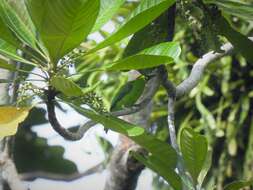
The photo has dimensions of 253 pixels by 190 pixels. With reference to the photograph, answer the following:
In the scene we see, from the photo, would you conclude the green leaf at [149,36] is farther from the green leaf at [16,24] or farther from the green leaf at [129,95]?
the green leaf at [16,24]

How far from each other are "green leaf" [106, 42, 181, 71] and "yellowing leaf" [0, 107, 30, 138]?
0.30 ft

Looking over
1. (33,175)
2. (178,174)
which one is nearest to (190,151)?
(178,174)

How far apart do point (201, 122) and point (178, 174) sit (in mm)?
1455

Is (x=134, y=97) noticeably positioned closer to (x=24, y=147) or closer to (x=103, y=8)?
(x=103, y=8)

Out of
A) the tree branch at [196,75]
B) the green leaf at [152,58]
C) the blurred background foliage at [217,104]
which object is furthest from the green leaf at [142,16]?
the blurred background foliage at [217,104]

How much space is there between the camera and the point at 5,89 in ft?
1.81

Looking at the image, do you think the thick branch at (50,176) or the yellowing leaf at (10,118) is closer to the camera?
the yellowing leaf at (10,118)

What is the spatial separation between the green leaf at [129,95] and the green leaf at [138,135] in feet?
0.32

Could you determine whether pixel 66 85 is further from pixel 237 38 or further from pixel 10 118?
pixel 237 38

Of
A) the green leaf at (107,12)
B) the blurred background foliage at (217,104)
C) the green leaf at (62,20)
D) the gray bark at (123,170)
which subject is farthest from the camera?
the blurred background foliage at (217,104)

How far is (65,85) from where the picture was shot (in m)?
0.43

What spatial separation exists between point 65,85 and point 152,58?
0.08 metres

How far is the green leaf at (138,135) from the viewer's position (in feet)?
1.48

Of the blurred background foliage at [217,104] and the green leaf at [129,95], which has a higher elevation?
the green leaf at [129,95]
